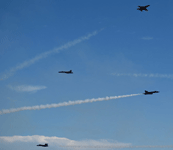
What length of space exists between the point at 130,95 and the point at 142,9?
69508 mm

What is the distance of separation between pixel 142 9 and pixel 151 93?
221 ft

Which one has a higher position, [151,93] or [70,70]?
[70,70]

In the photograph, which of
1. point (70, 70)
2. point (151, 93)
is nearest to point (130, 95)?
point (151, 93)

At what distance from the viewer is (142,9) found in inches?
7096

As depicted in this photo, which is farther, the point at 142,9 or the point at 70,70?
the point at 70,70

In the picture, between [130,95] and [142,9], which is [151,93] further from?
[142,9]

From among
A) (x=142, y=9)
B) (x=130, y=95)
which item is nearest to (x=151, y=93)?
(x=130, y=95)

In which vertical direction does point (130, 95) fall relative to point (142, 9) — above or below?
below

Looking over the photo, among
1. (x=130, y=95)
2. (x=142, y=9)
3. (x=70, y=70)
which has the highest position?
(x=142, y=9)

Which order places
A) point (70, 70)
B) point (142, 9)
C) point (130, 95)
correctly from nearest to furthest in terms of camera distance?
point (130, 95)
point (142, 9)
point (70, 70)

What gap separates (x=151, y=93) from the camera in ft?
597

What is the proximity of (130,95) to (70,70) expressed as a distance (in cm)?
5888

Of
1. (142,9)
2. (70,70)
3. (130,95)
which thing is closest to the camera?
(130,95)

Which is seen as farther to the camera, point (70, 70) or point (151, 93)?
point (70, 70)
